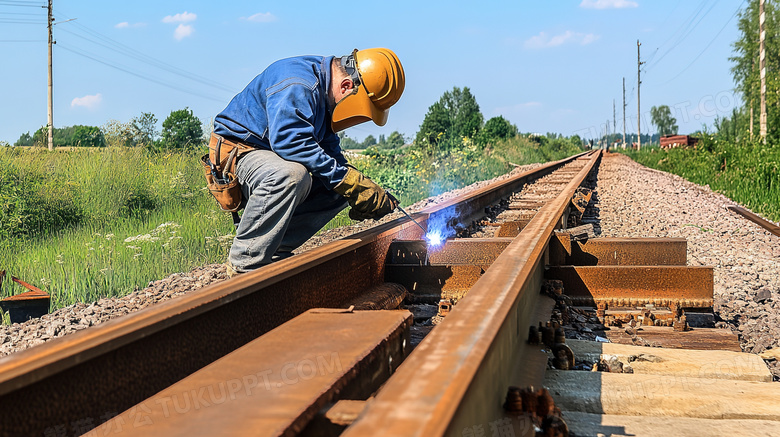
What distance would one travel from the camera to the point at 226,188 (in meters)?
3.83

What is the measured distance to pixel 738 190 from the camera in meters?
11.8

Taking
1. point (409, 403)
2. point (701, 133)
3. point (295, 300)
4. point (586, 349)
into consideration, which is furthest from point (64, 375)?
point (701, 133)

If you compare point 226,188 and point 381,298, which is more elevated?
point 226,188

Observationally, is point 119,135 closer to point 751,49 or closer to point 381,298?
point 381,298

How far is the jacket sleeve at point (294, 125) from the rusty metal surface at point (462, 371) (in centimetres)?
147

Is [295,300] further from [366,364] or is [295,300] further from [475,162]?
[475,162]

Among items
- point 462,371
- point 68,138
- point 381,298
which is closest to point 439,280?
point 381,298

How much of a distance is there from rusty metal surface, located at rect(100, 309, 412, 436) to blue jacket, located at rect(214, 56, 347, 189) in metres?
1.40

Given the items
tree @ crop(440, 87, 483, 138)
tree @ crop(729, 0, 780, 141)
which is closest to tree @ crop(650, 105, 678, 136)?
tree @ crop(440, 87, 483, 138)

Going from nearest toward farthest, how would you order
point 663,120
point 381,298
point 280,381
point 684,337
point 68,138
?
point 280,381 < point 684,337 < point 381,298 < point 68,138 < point 663,120

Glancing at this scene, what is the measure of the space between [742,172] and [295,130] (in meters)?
13.0

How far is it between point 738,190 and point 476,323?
11.9 metres

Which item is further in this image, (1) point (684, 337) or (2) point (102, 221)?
(2) point (102, 221)

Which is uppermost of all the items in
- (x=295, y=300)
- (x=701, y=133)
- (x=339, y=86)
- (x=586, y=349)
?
(x=701, y=133)
